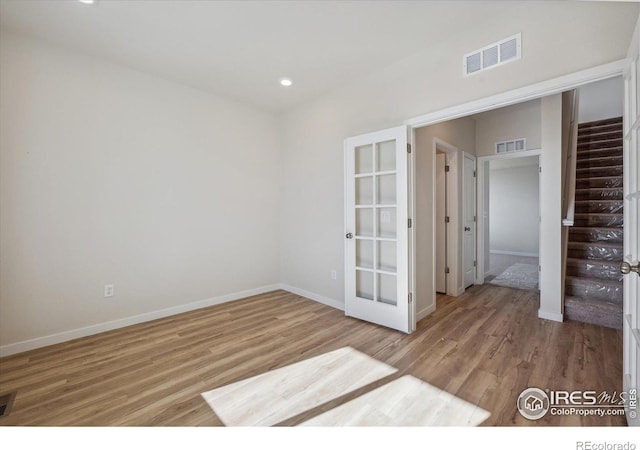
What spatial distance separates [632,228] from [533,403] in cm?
123

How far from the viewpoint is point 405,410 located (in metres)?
1.77

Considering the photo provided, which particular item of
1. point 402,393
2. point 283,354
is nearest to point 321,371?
point 283,354

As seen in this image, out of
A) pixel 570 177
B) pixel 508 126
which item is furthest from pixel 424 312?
pixel 508 126

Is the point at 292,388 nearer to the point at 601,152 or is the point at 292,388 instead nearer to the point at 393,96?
the point at 393,96

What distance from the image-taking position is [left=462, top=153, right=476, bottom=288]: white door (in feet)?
14.8

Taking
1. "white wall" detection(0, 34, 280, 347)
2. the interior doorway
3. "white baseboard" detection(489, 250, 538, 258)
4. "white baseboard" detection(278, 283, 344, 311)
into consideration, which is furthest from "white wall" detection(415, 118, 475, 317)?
"white baseboard" detection(489, 250, 538, 258)

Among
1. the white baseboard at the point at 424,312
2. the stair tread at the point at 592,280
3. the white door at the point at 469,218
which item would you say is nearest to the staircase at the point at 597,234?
the stair tread at the point at 592,280

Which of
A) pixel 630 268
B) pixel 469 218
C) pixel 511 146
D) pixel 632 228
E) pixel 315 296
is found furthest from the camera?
pixel 469 218

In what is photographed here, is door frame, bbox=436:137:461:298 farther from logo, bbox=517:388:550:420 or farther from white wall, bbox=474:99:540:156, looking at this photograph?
logo, bbox=517:388:550:420

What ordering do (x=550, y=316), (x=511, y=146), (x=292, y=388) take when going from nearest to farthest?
1. (x=292, y=388)
2. (x=550, y=316)
3. (x=511, y=146)

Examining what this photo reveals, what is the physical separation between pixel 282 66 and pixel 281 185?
189 cm

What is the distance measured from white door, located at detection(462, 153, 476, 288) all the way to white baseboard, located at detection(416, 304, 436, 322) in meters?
1.32

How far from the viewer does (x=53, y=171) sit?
8.95 feet

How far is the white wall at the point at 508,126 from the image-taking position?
4332 mm
